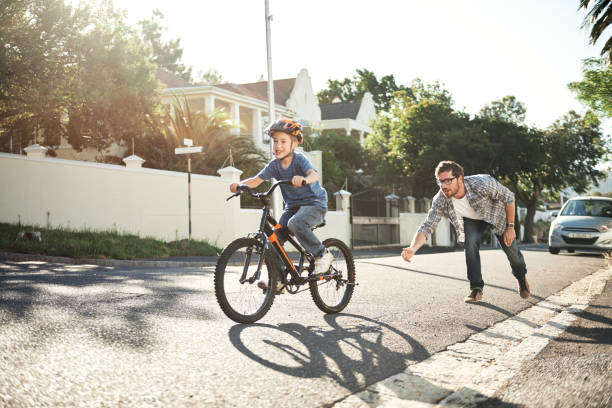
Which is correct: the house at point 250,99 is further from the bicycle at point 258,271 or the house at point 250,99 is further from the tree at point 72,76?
the bicycle at point 258,271

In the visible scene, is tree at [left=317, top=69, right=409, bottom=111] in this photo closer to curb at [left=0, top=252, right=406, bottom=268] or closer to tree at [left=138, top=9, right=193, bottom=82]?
Answer: tree at [left=138, top=9, right=193, bottom=82]

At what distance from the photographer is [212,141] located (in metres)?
23.2

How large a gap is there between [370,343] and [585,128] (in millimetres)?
41595

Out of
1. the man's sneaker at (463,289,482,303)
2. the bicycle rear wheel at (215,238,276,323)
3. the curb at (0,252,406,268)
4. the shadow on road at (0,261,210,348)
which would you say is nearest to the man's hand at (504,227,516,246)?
the man's sneaker at (463,289,482,303)

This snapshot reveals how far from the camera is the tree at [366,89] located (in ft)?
225

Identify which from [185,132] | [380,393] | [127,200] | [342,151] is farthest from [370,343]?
[342,151]

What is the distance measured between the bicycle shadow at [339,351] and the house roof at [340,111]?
153 feet

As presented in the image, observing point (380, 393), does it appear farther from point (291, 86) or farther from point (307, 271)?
point (291, 86)

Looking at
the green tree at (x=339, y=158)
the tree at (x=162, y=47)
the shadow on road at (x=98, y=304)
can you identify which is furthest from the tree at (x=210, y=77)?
the shadow on road at (x=98, y=304)

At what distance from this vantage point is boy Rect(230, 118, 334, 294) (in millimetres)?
5406

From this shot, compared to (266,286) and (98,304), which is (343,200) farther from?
(266,286)

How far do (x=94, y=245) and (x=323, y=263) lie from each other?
343 inches

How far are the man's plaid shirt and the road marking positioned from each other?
100 centimetres

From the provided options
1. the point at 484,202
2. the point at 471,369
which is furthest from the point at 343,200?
the point at 471,369
